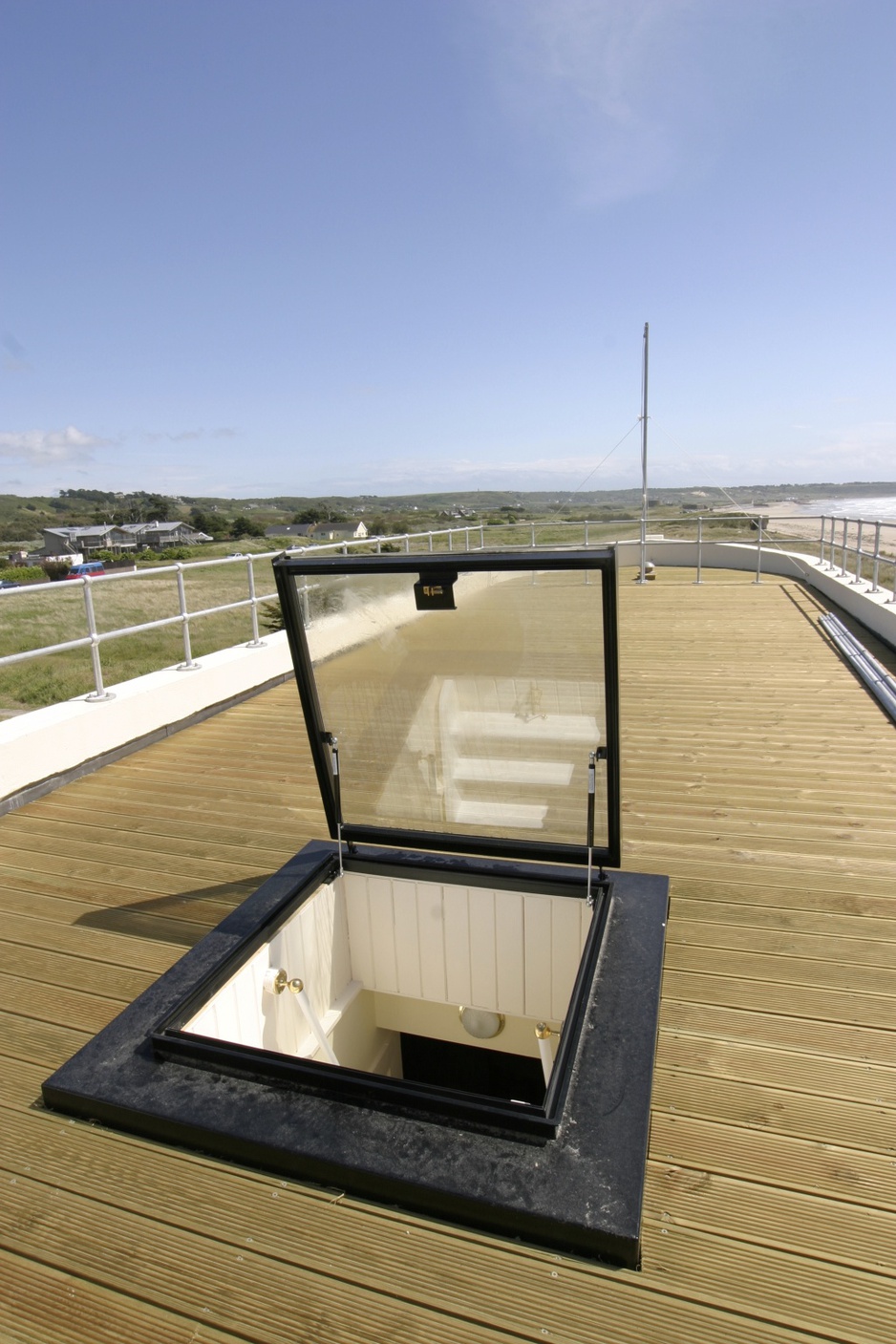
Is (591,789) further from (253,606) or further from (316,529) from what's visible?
(316,529)

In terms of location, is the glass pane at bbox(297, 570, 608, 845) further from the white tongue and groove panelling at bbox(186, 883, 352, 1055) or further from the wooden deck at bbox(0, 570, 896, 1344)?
the wooden deck at bbox(0, 570, 896, 1344)

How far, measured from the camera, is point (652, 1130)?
157 cm

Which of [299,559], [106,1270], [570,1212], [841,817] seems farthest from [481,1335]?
[841,817]

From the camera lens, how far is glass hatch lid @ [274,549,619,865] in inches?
71.9

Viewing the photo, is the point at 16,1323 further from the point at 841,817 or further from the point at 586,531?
the point at 586,531

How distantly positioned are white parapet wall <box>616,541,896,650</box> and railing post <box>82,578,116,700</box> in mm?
2932

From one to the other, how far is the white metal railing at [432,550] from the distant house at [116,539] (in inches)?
1075

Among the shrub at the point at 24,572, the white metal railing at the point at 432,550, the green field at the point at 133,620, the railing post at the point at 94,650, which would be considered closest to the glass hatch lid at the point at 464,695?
the white metal railing at the point at 432,550

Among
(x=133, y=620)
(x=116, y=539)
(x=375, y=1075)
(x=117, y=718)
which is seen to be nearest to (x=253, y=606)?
(x=117, y=718)

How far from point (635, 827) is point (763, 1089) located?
148cm

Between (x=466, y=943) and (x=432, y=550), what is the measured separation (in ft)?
22.9

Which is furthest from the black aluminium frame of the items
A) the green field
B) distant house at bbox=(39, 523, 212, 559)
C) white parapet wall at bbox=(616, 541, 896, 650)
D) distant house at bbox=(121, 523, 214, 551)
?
distant house at bbox=(39, 523, 212, 559)

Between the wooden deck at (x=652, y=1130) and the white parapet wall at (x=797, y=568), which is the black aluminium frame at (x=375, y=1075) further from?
the white parapet wall at (x=797, y=568)

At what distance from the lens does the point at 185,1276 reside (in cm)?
127
